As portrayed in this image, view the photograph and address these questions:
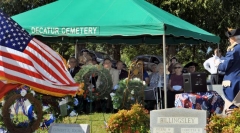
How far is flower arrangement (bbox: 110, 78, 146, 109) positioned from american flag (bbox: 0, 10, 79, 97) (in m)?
4.43

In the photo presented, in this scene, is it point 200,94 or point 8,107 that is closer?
point 8,107

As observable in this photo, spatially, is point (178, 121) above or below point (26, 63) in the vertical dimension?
below

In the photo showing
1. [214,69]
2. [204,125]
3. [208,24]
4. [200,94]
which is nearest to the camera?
[204,125]

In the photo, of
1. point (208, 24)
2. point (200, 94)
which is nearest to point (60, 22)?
point (200, 94)

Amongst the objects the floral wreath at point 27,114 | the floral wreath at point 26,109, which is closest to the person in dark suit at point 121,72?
the floral wreath at point 26,109

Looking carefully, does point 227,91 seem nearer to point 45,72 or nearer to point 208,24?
point 45,72

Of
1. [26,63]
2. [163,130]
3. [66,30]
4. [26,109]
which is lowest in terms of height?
[163,130]

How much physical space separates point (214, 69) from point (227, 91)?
680 centimetres

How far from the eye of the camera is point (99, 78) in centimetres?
1180

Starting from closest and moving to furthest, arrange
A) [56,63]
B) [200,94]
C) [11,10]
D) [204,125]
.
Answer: [204,125], [56,63], [200,94], [11,10]

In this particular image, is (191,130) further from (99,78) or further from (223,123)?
(99,78)

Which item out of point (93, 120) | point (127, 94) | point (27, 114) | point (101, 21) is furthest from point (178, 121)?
point (127, 94)

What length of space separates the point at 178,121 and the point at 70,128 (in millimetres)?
1414

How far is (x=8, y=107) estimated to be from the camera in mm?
6691
